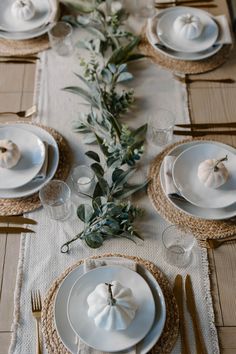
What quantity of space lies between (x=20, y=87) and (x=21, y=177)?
0.38 meters

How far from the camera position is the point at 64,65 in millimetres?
1475

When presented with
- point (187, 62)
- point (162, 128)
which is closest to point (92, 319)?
point (162, 128)

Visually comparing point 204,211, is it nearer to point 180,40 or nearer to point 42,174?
point 42,174

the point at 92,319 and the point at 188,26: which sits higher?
the point at 188,26

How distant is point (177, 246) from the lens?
→ 109 cm

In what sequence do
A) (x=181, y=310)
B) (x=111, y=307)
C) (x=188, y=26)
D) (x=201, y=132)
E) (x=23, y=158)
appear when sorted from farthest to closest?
(x=188, y=26) < (x=201, y=132) < (x=23, y=158) < (x=181, y=310) < (x=111, y=307)

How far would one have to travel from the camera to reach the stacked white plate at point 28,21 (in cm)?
149

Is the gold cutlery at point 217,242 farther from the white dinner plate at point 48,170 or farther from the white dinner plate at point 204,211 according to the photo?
the white dinner plate at point 48,170

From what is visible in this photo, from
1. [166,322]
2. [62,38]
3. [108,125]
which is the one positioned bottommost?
[166,322]

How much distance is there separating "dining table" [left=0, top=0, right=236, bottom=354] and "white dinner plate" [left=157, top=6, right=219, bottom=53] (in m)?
0.08

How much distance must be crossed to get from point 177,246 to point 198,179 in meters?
0.19

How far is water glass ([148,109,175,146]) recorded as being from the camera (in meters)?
1.28

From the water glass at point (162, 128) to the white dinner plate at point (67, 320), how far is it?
42cm

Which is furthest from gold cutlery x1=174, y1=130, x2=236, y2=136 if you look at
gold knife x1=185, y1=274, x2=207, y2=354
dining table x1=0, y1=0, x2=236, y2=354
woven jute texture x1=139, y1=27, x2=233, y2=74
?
gold knife x1=185, y1=274, x2=207, y2=354
